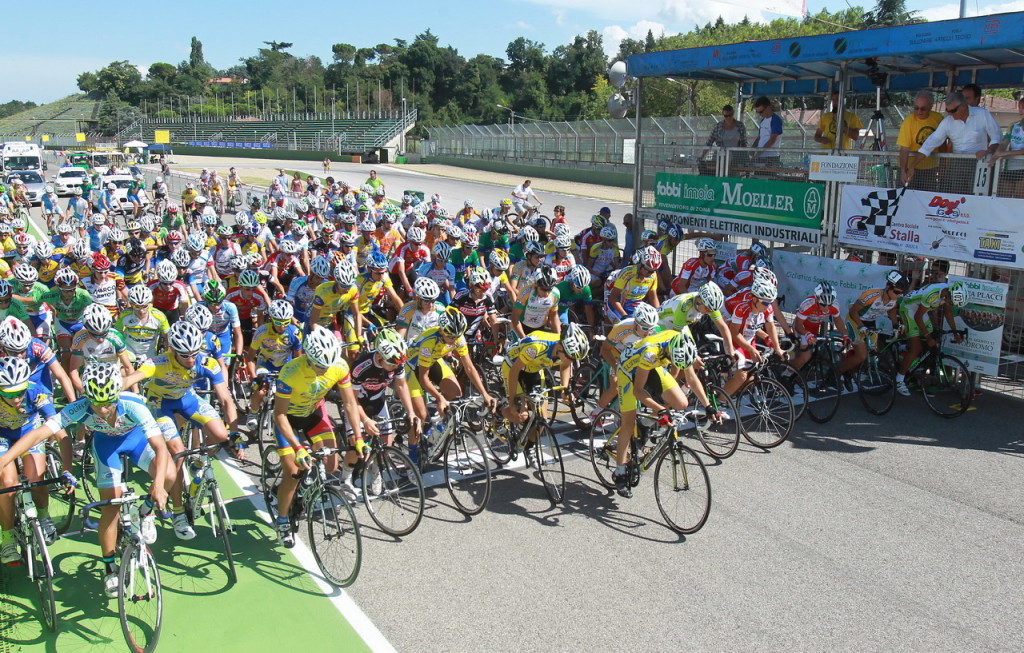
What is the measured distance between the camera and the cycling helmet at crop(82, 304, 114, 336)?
6844mm

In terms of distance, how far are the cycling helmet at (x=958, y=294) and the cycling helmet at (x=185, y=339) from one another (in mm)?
8715

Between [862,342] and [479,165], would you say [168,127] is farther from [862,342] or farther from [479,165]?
[862,342]

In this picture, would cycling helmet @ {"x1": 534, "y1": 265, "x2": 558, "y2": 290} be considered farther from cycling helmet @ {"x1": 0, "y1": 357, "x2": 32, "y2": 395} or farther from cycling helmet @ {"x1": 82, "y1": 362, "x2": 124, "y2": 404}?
cycling helmet @ {"x1": 0, "y1": 357, "x2": 32, "y2": 395}

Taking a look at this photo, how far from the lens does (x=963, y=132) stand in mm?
10297

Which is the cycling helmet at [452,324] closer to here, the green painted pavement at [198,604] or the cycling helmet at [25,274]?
the green painted pavement at [198,604]

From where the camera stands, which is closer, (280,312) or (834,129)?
(280,312)

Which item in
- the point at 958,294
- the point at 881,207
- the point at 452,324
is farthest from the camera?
the point at 881,207

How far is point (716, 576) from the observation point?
5.91m

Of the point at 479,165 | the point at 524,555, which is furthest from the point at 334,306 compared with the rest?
the point at 479,165

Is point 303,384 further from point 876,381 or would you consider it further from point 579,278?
point 876,381

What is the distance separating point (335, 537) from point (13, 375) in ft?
8.31

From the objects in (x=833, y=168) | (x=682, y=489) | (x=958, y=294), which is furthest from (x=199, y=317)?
(x=833, y=168)

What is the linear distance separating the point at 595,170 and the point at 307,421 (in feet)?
123

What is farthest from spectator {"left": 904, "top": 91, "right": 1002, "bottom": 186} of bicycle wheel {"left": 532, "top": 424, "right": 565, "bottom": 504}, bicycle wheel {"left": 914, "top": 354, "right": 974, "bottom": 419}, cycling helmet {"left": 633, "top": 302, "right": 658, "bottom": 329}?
bicycle wheel {"left": 532, "top": 424, "right": 565, "bottom": 504}
